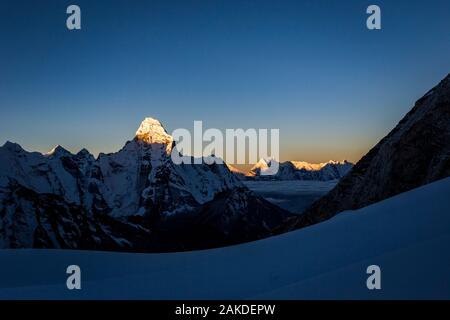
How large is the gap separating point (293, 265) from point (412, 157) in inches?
1384

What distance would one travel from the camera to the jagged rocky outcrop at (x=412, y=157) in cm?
3716

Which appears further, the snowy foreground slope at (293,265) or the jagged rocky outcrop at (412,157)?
the jagged rocky outcrop at (412,157)

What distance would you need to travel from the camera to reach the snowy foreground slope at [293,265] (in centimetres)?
735

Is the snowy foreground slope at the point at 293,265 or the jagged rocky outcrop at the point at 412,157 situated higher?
the jagged rocky outcrop at the point at 412,157

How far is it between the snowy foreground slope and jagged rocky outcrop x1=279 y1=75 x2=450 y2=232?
22892 millimetres

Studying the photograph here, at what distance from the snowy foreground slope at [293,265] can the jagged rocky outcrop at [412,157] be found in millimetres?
22892

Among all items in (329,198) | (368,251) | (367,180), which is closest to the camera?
(368,251)

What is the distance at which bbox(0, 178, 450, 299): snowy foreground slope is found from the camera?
7.35m

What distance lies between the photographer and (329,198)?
187ft
